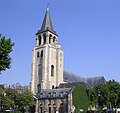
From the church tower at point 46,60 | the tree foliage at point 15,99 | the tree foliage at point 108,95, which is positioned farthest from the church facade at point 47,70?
the tree foliage at point 108,95

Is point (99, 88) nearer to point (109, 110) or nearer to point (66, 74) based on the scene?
point (109, 110)

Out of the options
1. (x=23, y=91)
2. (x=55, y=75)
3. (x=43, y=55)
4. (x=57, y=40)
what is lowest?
(x=23, y=91)

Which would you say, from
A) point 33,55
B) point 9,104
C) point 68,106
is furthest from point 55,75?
point 9,104

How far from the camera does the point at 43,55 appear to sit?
84938mm

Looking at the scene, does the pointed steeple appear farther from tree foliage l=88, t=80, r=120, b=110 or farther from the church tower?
→ tree foliage l=88, t=80, r=120, b=110

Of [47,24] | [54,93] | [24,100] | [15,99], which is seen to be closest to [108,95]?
[54,93]

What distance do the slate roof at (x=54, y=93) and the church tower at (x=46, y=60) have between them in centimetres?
277

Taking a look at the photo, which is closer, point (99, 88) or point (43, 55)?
point (99, 88)

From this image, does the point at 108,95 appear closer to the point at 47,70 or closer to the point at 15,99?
the point at 15,99

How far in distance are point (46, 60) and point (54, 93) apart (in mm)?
12692

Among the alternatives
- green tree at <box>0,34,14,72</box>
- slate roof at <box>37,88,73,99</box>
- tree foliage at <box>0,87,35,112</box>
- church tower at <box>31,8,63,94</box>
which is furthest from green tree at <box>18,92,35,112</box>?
green tree at <box>0,34,14,72</box>

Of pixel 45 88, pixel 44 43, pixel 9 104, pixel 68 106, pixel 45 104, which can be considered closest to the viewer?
pixel 9 104

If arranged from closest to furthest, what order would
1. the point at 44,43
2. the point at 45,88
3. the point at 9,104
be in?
the point at 9,104
the point at 45,88
the point at 44,43

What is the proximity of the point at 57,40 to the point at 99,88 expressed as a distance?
28908mm
